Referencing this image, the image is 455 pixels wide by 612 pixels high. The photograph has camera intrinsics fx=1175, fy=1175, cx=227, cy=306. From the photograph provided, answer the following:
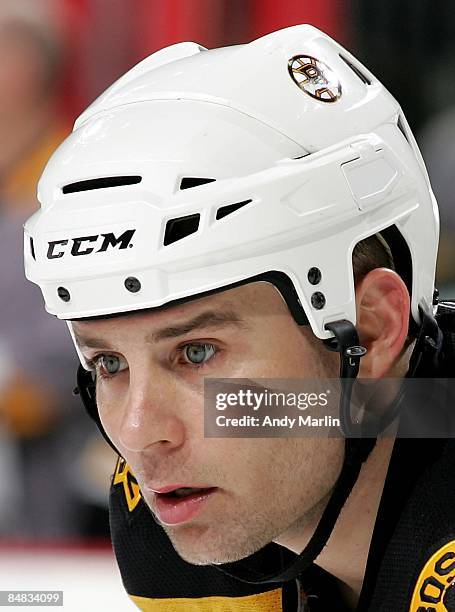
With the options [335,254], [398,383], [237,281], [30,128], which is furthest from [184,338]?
[30,128]

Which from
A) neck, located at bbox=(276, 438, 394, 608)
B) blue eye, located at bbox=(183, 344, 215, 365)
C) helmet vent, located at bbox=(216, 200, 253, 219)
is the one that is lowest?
neck, located at bbox=(276, 438, 394, 608)

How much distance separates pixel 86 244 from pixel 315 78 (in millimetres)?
372

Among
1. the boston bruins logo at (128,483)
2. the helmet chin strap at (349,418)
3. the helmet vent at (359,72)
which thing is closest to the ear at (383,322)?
the helmet chin strap at (349,418)

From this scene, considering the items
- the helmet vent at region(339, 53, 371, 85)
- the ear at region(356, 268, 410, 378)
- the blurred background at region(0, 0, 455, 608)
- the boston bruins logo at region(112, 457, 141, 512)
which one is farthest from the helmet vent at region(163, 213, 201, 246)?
the blurred background at region(0, 0, 455, 608)

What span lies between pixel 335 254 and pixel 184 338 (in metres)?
0.20

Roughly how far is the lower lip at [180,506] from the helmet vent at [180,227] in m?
0.30

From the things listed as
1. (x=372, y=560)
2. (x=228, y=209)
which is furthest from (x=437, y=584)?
(x=228, y=209)

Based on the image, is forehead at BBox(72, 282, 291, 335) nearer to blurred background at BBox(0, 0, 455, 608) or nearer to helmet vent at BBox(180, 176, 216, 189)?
helmet vent at BBox(180, 176, 216, 189)

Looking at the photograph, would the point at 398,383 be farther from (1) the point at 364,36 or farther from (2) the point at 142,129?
(1) the point at 364,36

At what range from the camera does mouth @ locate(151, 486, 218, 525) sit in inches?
55.0

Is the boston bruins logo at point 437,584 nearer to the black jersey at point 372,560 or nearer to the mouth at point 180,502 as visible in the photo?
the black jersey at point 372,560

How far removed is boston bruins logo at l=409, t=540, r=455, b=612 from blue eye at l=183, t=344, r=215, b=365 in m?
0.34

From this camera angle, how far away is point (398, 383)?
58.6 inches

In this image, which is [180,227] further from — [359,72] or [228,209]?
[359,72]
